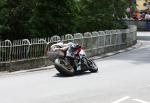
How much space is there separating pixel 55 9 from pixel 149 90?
12.0 metres

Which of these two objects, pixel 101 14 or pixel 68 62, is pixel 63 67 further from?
pixel 101 14

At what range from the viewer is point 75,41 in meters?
23.3

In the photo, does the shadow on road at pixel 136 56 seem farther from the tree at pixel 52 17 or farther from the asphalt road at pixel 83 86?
the tree at pixel 52 17

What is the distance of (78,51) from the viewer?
730 inches

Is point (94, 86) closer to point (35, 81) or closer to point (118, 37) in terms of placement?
point (35, 81)

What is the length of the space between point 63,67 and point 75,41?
5.72m

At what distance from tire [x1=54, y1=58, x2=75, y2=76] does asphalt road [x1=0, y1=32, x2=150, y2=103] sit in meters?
0.26

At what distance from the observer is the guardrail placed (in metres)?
19.2

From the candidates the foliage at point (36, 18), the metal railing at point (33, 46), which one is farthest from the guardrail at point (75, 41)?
the foliage at point (36, 18)

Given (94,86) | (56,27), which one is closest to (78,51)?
(94,86)

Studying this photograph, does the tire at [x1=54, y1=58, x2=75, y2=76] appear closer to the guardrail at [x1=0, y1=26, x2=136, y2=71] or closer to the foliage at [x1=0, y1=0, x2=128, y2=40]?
the guardrail at [x1=0, y1=26, x2=136, y2=71]

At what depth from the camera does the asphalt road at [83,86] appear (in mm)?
13203

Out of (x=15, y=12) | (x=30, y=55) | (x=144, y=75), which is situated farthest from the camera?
(x=15, y=12)

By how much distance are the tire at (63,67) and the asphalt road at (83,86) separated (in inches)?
10.3
